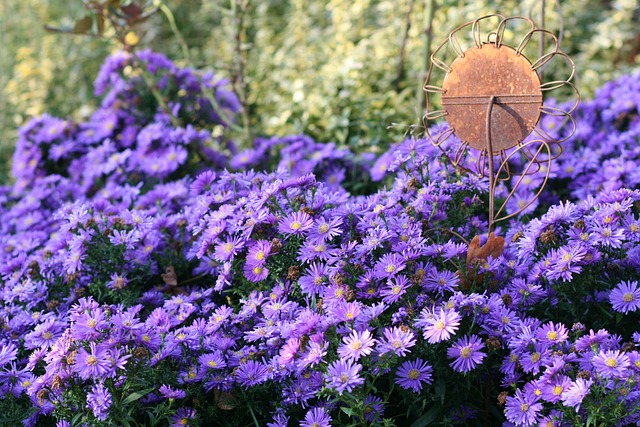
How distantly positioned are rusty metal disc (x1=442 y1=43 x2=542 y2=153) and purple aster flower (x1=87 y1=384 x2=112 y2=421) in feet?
3.52

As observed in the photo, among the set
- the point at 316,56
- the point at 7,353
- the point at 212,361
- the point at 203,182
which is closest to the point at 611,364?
the point at 212,361

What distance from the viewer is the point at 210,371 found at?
5.33 feet

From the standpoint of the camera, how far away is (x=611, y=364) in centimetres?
135

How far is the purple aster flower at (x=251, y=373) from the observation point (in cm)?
159

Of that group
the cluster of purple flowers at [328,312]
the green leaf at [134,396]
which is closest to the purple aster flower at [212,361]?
the cluster of purple flowers at [328,312]

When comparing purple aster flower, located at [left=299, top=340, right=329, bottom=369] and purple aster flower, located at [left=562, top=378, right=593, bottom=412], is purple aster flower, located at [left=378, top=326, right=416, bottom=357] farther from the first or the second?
purple aster flower, located at [left=562, top=378, right=593, bottom=412]

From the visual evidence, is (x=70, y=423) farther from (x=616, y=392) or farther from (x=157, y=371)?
(x=616, y=392)

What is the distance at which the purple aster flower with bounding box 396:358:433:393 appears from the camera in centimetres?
146

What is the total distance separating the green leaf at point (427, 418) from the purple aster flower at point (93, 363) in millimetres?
656

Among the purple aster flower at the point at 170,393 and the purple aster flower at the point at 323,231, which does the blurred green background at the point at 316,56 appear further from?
the purple aster flower at the point at 170,393

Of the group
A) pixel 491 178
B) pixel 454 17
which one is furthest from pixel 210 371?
pixel 454 17

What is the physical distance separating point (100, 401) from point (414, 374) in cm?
64

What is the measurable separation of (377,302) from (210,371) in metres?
0.41

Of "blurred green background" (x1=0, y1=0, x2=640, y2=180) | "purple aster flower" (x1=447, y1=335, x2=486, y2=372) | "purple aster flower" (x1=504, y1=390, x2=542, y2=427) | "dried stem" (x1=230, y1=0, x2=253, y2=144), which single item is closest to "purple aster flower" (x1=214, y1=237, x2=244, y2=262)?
"purple aster flower" (x1=447, y1=335, x2=486, y2=372)
